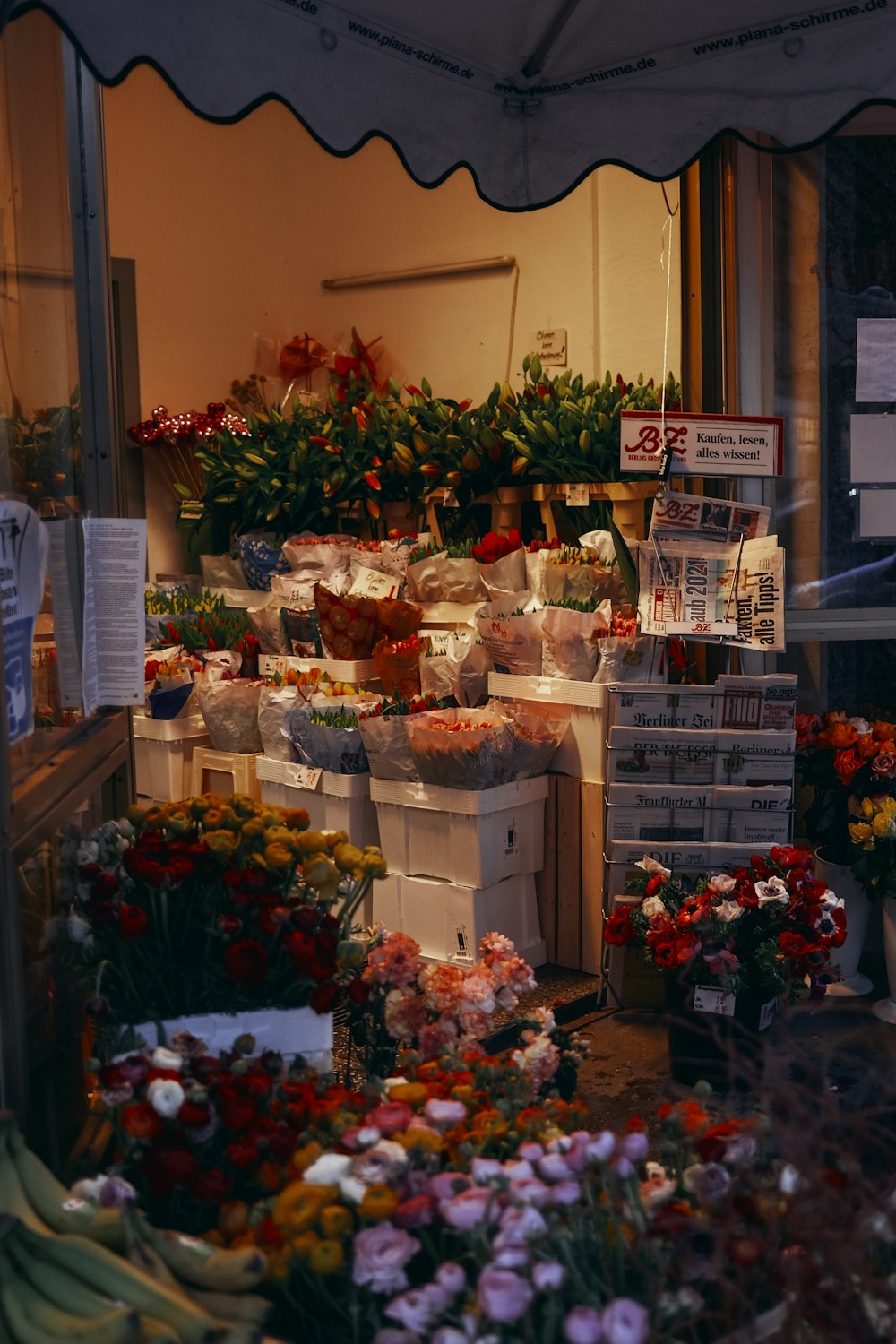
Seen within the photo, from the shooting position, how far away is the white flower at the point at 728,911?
322 cm

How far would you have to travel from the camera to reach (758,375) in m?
3.88

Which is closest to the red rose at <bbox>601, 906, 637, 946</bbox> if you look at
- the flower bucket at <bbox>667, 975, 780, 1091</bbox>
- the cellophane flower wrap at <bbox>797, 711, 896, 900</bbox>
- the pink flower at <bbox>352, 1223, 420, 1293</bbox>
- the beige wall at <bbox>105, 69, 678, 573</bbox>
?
the flower bucket at <bbox>667, 975, 780, 1091</bbox>

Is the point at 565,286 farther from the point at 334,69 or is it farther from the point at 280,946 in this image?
the point at 280,946

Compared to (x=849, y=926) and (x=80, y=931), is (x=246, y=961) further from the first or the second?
(x=849, y=926)

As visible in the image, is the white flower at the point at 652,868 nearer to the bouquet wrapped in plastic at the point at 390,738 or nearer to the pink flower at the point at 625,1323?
the bouquet wrapped in plastic at the point at 390,738

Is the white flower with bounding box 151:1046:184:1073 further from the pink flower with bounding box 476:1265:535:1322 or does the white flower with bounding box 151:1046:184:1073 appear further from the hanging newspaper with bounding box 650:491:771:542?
the hanging newspaper with bounding box 650:491:771:542

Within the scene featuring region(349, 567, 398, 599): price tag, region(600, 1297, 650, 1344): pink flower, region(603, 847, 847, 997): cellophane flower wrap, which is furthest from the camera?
region(349, 567, 398, 599): price tag

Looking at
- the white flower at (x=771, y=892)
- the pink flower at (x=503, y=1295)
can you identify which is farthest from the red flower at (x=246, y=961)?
the white flower at (x=771, y=892)

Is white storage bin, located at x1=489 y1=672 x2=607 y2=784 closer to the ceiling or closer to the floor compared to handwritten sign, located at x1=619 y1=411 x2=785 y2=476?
closer to the floor

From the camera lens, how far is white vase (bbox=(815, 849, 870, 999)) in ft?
12.6

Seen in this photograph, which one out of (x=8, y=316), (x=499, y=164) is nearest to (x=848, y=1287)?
(x=8, y=316)

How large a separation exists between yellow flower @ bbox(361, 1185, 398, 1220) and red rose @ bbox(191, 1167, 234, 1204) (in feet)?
0.71

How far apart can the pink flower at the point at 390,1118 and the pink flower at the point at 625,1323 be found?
378 millimetres

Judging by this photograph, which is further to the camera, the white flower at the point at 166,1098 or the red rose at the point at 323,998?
the red rose at the point at 323,998
